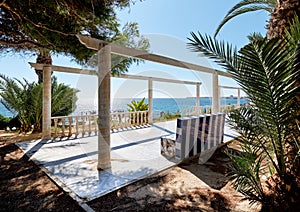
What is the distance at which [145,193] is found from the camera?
249 centimetres

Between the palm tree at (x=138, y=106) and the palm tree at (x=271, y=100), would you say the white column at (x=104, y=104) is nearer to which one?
the palm tree at (x=271, y=100)

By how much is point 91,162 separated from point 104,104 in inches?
54.0

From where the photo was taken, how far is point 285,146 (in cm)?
193

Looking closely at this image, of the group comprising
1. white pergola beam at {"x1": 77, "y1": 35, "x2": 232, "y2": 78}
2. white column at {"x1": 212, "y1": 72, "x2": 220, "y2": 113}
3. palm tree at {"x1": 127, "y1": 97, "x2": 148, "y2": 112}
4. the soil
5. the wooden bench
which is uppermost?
white pergola beam at {"x1": 77, "y1": 35, "x2": 232, "y2": 78}

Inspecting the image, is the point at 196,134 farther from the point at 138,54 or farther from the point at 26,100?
the point at 26,100

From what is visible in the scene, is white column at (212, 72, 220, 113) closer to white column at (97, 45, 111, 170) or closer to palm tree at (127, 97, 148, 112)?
palm tree at (127, 97, 148, 112)

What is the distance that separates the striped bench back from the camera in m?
3.68

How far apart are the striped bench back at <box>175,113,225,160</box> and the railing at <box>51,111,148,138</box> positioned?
398cm

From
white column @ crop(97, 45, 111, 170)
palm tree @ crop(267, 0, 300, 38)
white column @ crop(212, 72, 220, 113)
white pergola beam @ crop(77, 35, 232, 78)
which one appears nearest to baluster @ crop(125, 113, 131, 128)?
white pergola beam @ crop(77, 35, 232, 78)

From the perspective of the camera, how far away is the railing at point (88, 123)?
6.13 m

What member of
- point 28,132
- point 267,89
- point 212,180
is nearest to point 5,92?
point 28,132

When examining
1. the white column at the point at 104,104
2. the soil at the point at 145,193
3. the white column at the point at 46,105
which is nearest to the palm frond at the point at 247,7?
the white column at the point at 104,104

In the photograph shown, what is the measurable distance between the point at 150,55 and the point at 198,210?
3425 millimetres

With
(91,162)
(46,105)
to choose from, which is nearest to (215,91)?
(91,162)
